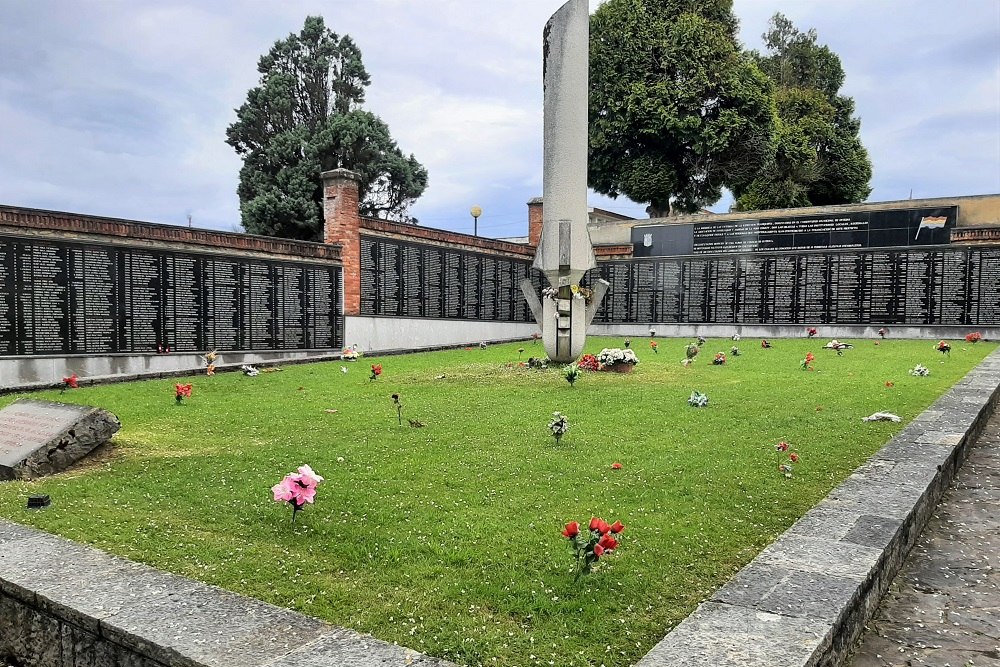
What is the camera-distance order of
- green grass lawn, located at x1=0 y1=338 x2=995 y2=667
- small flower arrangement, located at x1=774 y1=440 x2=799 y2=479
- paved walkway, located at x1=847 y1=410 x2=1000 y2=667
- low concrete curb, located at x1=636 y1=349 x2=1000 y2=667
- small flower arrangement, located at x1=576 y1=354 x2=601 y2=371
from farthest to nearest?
small flower arrangement, located at x1=576 y1=354 x2=601 y2=371
small flower arrangement, located at x1=774 y1=440 x2=799 y2=479
green grass lawn, located at x1=0 y1=338 x2=995 y2=667
paved walkway, located at x1=847 y1=410 x2=1000 y2=667
low concrete curb, located at x1=636 y1=349 x2=1000 y2=667

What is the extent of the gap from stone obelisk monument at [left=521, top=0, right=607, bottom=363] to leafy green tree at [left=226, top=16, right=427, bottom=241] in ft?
54.1

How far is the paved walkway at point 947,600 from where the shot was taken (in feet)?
9.45

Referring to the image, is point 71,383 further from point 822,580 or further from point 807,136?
point 807,136

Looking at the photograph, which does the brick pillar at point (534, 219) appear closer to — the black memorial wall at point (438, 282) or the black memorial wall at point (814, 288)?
the black memorial wall at point (438, 282)

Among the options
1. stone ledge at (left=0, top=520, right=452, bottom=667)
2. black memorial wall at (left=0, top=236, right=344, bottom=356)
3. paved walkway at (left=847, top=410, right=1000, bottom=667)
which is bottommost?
paved walkway at (left=847, top=410, right=1000, bottom=667)

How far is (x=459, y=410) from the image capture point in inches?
324

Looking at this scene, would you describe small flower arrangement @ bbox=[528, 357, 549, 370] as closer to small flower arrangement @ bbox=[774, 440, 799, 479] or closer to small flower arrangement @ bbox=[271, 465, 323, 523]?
small flower arrangement @ bbox=[774, 440, 799, 479]

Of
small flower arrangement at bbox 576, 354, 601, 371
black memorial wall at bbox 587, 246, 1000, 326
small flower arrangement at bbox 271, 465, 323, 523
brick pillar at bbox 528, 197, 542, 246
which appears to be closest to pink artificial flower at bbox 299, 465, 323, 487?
small flower arrangement at bbox 271, 465, 323, 523

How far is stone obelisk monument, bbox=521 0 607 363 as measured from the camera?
12.2m

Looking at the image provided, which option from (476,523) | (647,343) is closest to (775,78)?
(647,343)

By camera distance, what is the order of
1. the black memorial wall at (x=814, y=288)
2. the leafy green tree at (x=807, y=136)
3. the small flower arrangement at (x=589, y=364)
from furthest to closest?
the leafy green tree at (x=807, y=136) < the black memorial wall at (x=814, y=288) < the small flower arrangement at (x=589, y=364)

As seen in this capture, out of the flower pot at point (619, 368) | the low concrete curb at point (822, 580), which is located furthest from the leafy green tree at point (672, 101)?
the low concrete curb at point (822, 580)

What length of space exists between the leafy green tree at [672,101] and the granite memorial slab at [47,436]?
2559 centimetres

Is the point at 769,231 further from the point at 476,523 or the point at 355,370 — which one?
the point at 476,523
